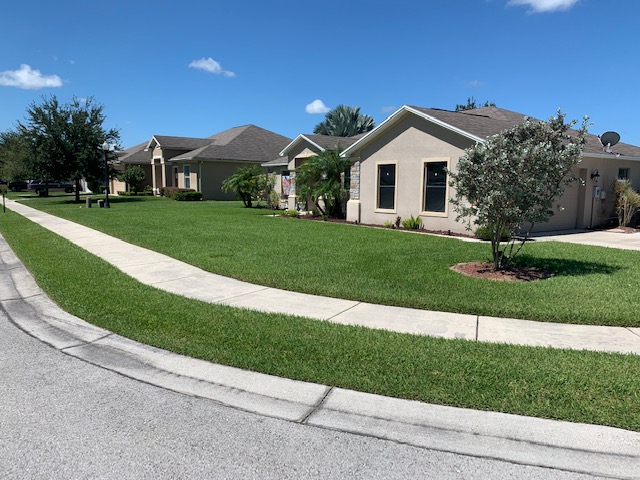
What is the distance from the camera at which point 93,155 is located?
32219 millimetres

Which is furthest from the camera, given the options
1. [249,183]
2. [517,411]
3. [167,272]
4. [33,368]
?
[249,183]

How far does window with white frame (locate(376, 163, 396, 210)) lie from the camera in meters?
17.0

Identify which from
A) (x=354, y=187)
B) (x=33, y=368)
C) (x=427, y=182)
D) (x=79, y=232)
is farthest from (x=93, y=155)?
(x=33, y=368)

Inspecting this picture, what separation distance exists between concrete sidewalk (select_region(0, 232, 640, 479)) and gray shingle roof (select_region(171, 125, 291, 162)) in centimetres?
3056

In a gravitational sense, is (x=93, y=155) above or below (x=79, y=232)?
above

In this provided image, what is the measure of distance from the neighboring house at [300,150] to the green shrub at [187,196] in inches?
394

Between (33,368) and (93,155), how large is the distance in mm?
31207

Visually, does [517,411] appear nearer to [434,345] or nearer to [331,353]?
[434,345]

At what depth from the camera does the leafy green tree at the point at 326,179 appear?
19.5 m

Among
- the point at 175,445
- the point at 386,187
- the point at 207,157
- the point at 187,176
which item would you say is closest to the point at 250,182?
the point at 207,157

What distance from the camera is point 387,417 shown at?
3654mm

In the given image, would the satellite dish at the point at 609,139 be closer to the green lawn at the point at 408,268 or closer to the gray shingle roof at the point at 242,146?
the green lawn at the point at 408,268

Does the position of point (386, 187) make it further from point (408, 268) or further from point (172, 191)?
point (172, 191)

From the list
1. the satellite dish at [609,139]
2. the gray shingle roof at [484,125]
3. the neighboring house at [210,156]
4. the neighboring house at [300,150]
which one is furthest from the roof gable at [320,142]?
the neighboring house at [210,156]
